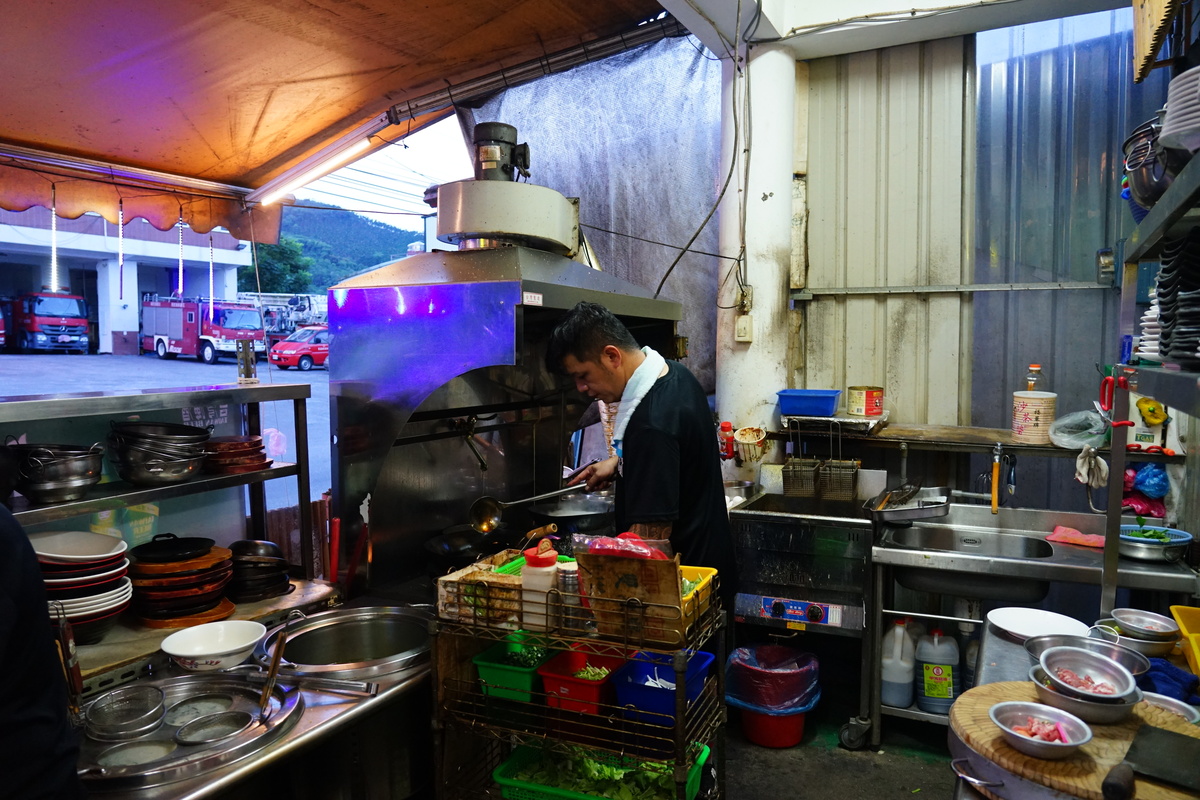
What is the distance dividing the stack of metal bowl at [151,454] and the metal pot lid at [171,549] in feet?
0.69

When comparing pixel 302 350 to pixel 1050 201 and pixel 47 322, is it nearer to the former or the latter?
pixel 47 322

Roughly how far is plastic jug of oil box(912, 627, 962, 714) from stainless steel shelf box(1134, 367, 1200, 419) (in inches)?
77.5

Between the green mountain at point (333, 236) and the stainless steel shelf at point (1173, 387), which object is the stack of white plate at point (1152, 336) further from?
the green mountain at point (333, 236)

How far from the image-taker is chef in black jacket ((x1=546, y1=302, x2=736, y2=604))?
7.36ft

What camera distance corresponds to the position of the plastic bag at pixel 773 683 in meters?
3.15

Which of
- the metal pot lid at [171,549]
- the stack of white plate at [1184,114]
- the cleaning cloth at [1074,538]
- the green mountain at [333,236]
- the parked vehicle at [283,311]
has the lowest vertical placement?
the cleaning cloth at [1074,538]

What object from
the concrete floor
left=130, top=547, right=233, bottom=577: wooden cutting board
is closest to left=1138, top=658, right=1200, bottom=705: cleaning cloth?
the concrete floor

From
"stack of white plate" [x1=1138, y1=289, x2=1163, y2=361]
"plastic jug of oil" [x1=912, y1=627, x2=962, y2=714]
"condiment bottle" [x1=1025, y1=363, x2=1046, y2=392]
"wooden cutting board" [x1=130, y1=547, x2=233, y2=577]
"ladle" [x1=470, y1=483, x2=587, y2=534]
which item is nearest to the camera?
"stack of white plate" [x1=1138, y1=289, x2=1163, y2=361]

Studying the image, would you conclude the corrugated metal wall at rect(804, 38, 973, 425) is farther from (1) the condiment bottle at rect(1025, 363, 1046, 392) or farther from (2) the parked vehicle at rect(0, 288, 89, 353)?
(2) the parked vehicle at rect(0, 288, 89, 353)

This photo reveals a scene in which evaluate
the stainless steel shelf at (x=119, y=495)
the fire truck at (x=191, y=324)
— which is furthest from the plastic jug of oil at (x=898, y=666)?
the fire truck at (x=191, y=324)

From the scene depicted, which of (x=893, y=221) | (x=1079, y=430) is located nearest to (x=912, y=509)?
(x=1079, y=430)

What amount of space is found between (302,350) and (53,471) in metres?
1.52

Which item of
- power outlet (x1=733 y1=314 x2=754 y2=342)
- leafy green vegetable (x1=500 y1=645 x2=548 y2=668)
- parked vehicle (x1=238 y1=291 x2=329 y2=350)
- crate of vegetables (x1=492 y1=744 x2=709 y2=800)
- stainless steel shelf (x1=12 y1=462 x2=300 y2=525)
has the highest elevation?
parked vehicle (x1=238 y1=291 x2=329 y2=350)

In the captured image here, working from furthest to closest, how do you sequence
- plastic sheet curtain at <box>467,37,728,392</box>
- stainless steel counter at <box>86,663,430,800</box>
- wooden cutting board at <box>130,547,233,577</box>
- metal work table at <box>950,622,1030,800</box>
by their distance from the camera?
plastic sheet curtain at <box>467,37,728,392</box>, wooden cutting board at <box>130,547,233,577</box>, metal work table at <box>950,622,1030,800</box>, stainless steel counter at <box>86,663,430,800</box>
